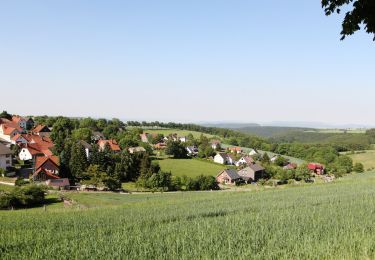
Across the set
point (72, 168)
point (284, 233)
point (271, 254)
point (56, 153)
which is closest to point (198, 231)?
point (284, 233)

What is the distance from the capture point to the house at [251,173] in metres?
92.3

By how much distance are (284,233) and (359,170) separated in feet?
363

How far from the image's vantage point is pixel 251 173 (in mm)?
93562

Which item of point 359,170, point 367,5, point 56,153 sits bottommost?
point 359,170

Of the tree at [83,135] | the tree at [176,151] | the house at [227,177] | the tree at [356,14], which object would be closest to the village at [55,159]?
the house at [227,177]

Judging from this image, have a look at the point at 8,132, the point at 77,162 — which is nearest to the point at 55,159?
the point at 77,162

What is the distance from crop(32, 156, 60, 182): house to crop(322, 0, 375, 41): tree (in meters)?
63.4

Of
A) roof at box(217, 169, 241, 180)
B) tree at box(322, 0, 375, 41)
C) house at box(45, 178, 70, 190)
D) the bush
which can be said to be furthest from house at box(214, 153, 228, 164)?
tree at box(322, 0, 375, 41)

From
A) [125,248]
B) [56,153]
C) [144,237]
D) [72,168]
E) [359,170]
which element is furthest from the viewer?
[359,170]

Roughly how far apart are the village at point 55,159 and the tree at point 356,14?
5662 centimetres

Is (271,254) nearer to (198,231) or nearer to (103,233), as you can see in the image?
(198,231)

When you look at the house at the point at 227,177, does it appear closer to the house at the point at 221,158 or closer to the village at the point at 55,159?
the village at the point at 55,159

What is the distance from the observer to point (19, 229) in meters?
15.6

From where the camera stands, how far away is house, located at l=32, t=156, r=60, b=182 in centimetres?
6356
